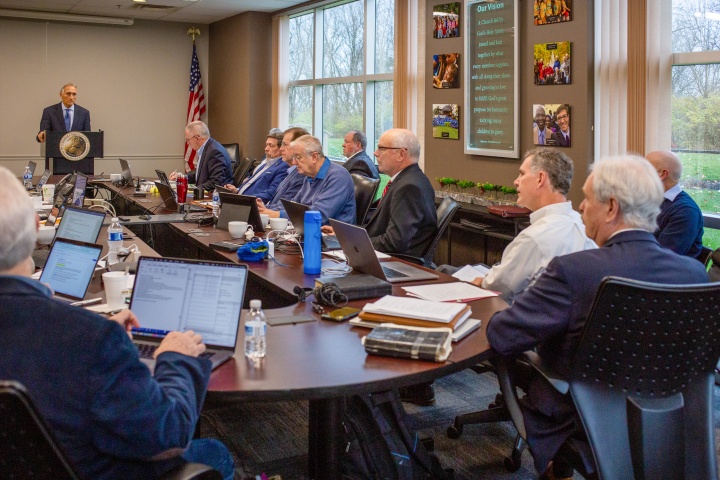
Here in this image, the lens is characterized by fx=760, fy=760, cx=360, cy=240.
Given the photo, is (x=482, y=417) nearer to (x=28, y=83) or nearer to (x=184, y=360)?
(x=184, y=360)

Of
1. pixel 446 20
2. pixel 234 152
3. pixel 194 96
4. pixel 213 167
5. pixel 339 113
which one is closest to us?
pixel 446 20

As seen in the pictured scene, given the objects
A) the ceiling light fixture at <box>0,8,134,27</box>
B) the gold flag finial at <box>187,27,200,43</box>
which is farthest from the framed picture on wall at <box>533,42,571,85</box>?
the ceiling light fixture at <box>0,8,134,27</box>

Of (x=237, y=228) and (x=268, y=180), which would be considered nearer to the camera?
(x=237, y=228)

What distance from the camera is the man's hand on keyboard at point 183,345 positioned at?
70.7 inches

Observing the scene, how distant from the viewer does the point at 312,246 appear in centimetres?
322

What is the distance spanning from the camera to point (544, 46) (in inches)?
228

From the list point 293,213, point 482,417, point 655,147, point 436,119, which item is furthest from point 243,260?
point 436,119

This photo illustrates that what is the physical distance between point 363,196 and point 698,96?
2.26 m

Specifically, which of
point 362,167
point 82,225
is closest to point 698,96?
point 362,167

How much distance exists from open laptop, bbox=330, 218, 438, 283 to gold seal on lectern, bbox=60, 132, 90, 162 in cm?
587

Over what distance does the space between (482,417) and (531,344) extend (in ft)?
3.79

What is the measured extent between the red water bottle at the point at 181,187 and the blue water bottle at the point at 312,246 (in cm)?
280

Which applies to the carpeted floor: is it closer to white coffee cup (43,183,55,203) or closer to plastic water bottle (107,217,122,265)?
plastic water bottle (107,217,122,265)

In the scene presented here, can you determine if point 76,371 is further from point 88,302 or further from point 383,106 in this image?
point 383,106
